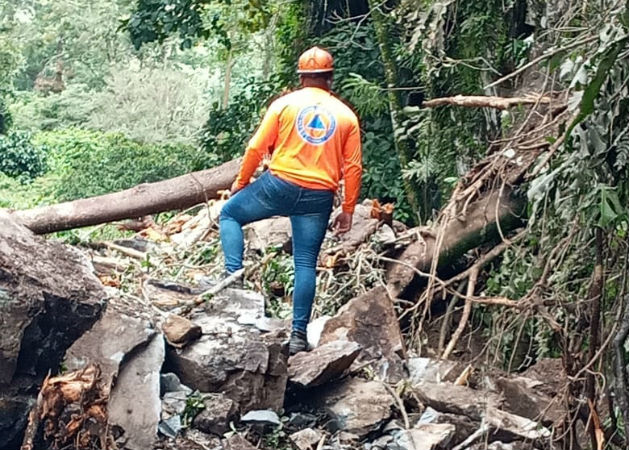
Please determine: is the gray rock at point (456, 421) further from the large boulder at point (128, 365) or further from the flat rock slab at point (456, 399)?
the large boulder at point (128, 365)

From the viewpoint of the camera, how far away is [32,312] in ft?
12.2

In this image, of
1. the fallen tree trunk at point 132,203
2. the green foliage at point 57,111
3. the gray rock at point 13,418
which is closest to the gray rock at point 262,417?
the gray rock at point 13,418

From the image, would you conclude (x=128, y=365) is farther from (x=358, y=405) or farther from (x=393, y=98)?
(x=393, y=98)

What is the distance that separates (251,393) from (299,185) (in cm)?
116

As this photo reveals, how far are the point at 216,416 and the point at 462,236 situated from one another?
126 inches

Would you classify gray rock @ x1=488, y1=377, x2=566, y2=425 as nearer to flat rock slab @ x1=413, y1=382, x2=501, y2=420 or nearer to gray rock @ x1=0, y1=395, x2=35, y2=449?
flat rock slab @ x1=413, y1=382, x2=501, y2=420

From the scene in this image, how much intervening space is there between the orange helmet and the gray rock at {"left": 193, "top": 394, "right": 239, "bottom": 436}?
5.90ft

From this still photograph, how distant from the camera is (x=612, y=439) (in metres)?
4.11

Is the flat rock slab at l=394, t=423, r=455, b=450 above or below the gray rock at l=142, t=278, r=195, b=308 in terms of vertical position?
below

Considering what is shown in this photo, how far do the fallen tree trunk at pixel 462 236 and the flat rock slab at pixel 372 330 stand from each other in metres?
0.82

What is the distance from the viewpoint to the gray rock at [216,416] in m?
→ 4.54

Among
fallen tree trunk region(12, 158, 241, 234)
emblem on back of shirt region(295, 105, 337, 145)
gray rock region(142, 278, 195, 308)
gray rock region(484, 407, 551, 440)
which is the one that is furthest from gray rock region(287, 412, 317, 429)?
fallen tree trunk region(12, 158, 241, 234)

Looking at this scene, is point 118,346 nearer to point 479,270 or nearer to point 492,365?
point 492,365

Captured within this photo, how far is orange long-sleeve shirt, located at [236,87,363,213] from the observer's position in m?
5.35
